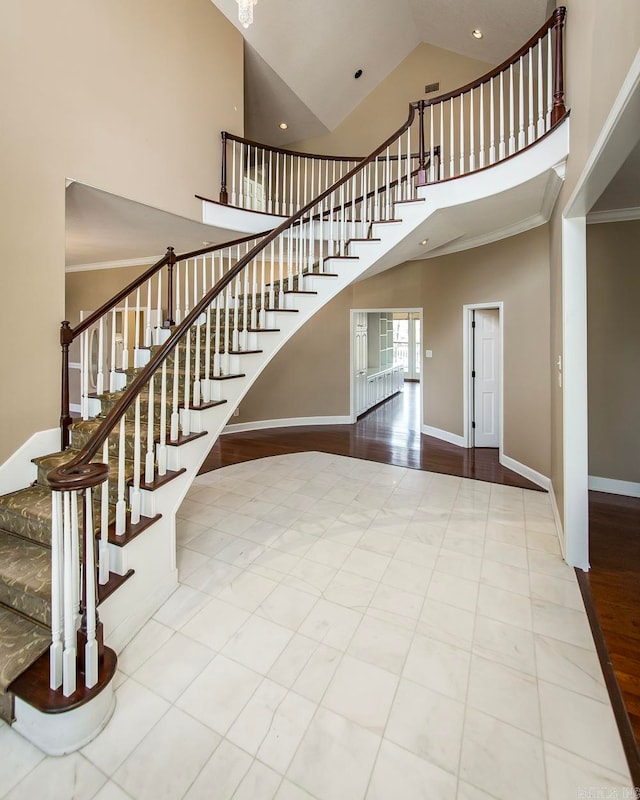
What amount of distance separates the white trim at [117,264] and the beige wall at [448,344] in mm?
2529

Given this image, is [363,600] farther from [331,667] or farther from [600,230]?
[600,230]

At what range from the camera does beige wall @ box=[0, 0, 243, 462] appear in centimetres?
274

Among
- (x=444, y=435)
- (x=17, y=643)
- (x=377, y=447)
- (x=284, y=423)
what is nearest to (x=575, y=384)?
(x=377, y=447)

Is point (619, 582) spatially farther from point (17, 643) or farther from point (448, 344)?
point (448, 344)

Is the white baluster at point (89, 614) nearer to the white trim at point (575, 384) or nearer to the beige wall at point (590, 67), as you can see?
the beige wall at point (590, 67)

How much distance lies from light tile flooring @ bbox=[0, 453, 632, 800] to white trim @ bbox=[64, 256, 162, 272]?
184 inches

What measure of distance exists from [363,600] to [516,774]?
1.07 m

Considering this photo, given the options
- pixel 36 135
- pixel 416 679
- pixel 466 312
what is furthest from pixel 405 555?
pixel 36 135

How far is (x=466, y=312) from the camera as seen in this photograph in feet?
17.4

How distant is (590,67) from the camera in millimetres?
2021

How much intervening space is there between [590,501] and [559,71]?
3.69 m

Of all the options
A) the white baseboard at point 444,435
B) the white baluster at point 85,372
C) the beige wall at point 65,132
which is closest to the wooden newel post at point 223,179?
the beige wall at point 65,132

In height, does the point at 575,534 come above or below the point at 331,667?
above

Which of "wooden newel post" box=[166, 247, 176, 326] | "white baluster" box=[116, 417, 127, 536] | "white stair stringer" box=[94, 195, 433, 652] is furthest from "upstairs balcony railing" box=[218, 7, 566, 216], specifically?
"white baluster" box=[116, 417, 127, 536]
